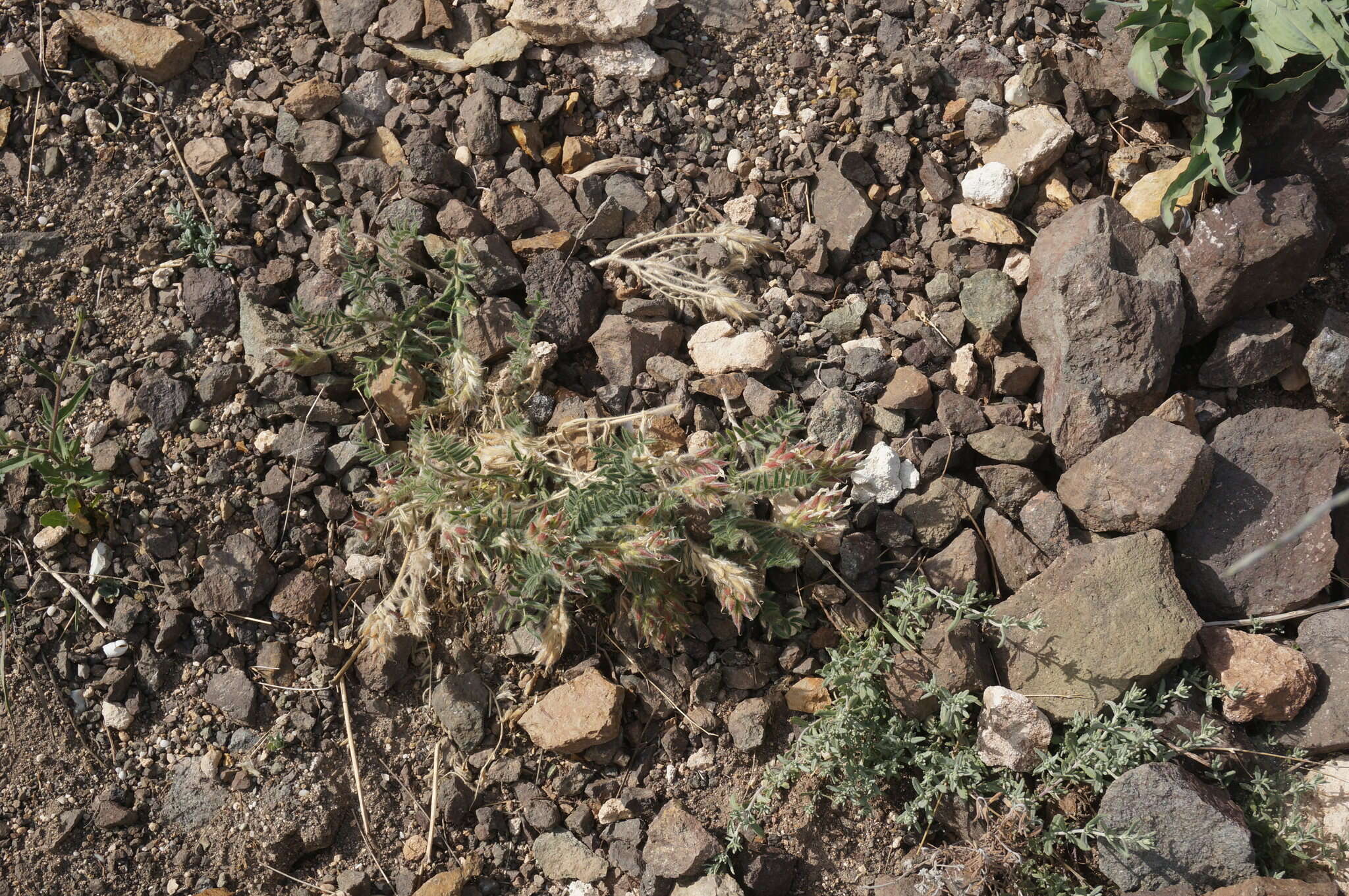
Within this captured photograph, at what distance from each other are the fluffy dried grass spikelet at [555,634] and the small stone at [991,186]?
2112 mm

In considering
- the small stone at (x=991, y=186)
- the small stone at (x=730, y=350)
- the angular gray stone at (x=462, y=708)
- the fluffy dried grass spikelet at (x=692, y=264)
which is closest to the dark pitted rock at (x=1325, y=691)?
the small stone at (x=991, y=186)

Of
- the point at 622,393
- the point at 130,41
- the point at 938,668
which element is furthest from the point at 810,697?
the point at 130,41

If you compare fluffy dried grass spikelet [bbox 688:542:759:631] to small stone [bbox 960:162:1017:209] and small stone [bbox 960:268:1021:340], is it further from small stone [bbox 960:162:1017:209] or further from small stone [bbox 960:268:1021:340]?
small stone [bbox 960:162:1017:209]

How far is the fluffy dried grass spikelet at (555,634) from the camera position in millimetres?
3164

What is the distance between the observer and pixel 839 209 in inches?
149

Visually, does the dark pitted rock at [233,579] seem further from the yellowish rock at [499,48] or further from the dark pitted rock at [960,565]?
the dark pitted rock at [960,565]

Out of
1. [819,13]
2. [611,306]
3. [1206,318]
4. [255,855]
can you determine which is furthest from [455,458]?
[1206,318]

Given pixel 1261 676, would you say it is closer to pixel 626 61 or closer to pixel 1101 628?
pixel 1101 628

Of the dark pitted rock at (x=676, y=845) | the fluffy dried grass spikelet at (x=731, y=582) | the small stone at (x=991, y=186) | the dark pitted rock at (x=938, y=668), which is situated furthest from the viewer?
the small stone at (x=991, y=186)

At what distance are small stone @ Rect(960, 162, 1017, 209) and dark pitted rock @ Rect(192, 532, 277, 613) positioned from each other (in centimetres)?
282

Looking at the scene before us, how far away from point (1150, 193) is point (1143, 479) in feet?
3.87

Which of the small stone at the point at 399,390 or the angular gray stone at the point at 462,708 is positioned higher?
the small stone at the point at 399,390

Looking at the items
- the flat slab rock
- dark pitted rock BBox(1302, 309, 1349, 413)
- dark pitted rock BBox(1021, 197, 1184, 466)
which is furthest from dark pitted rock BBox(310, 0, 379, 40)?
dark pitted rock BBox(1302, 309, 1349, 413)

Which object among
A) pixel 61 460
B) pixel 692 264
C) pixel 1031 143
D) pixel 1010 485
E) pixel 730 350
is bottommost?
pixel 61 460
